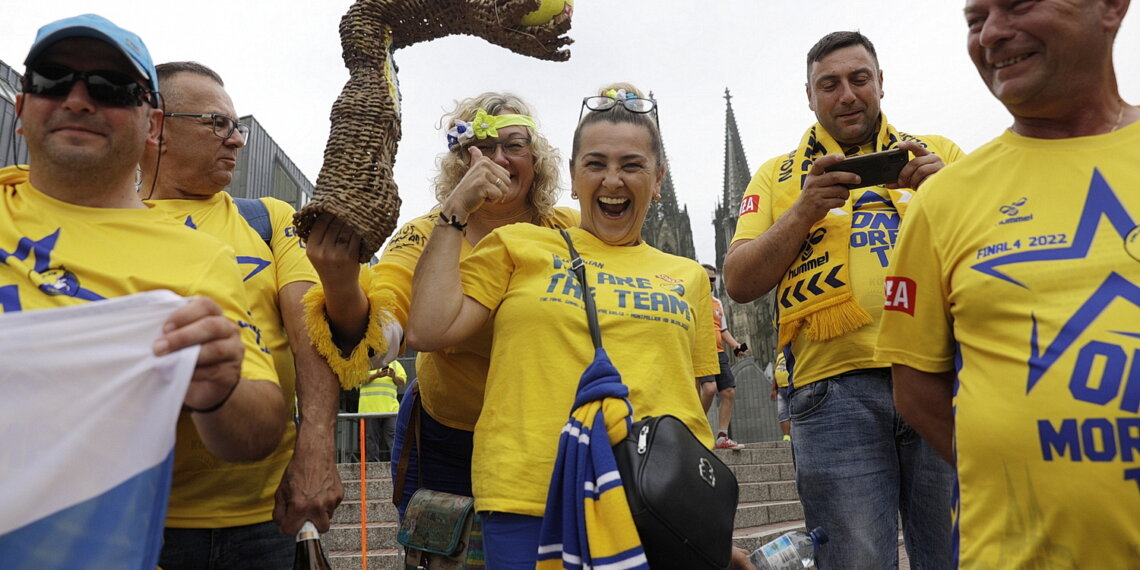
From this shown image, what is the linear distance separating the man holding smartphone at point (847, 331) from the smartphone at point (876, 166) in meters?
0.03

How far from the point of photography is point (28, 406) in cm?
139

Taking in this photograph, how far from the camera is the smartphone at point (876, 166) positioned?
2.59 metres

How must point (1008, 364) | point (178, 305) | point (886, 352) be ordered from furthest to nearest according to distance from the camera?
1. point (886, 352)
2. point (1008, 364)
3. point (178, 305)

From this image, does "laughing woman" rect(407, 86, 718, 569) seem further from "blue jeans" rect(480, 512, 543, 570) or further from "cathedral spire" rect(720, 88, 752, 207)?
"cathedral spire" rect(720, 88, 752, 207)

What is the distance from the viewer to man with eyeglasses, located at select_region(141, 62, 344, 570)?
2.03 meters

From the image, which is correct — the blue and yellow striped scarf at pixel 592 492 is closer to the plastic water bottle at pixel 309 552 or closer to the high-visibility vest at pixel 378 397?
the plastic water bottle at pixel 309 552

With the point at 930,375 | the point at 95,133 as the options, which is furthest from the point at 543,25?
the point at 930,375

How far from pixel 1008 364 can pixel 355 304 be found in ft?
5.31

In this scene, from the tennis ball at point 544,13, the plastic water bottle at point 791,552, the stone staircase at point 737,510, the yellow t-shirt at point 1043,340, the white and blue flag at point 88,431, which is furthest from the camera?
the stone staircase at point 737,510

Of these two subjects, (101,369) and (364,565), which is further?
(364,565)

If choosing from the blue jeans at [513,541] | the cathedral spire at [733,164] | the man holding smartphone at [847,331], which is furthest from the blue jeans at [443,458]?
the cathedral spire at [733,164]

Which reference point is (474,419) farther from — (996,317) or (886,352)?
(996,317)

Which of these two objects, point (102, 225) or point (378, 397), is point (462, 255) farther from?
point (378, 397)

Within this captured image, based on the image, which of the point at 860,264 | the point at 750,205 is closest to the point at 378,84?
the point at 750,205
